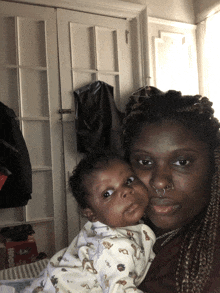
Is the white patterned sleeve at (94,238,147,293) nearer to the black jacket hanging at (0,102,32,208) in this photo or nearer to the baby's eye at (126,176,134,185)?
the baby's eye at (126,176,134,185)

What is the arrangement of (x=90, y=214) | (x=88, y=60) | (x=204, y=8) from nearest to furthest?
(x=90, y=214), (x=88, y=60), (x=204, y=8)

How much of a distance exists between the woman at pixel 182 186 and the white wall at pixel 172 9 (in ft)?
9.48

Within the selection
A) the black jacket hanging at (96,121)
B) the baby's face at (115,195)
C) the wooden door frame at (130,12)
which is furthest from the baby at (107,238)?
the wooden door frame at (130,12)

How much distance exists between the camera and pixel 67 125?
9.44 ft

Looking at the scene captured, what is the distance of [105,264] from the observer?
846 mm

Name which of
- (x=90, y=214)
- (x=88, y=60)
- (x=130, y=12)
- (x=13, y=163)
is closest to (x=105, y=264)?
(x=90, y=214)

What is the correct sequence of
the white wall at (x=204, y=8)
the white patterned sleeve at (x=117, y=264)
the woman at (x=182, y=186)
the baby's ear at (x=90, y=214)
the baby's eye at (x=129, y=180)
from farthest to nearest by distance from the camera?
1. the white wall at (x=204, y=8)
2. the baby's ear at (x=90, y=214)
3. the baby's eye at (x=129, y=180)
4. the white patterned sleeve at (x=117, y=264)
5. the woman at (x=182, y=186)

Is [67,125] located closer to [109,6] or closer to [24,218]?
[24,218]

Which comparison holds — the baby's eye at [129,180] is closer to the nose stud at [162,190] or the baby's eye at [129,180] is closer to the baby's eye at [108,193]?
the baby's eye at [108,193]

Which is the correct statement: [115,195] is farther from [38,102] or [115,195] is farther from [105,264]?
[38,102]

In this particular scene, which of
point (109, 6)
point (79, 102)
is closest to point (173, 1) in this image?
point (109, 6)

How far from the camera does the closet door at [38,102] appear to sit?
2.74 m

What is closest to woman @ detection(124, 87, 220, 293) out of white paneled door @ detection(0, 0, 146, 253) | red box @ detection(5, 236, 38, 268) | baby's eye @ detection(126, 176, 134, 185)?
baby's eye @ detection(126, 176, 134, 185)

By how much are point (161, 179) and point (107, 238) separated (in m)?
0.32
